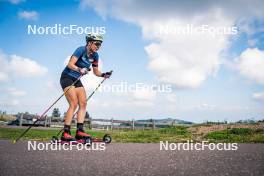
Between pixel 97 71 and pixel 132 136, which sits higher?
pixel 97 71

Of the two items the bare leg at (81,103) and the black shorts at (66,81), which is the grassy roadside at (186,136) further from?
the black shorts at (66,81)

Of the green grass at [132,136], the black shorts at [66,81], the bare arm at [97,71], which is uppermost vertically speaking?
the bare arm at [97,71]

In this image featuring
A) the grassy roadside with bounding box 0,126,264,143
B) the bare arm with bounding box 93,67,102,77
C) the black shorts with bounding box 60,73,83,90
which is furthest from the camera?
the grassy roadside with bounding box 0,126,264,143

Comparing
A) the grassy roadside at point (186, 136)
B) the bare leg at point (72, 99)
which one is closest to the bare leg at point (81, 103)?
the bare leg at point (72, 99)

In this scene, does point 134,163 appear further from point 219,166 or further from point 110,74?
point 110,74

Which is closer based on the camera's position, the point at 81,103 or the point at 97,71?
the point at 81,103

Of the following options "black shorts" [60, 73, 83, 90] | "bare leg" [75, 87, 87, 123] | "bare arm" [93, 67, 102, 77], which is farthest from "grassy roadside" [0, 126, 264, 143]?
"black shorts" [60, 73, 83, 90]

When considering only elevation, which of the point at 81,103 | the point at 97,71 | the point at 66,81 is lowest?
the point at 81,103

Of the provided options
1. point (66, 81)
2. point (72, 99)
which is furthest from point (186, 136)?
point (66, 81)

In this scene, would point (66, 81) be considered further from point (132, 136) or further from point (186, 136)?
point (186, 136)

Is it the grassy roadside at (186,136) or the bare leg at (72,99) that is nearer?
the bare leg at (72,99)

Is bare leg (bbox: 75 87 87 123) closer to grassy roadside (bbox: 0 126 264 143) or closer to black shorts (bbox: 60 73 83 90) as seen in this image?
black shorts (bbox: 60 73 83 90)

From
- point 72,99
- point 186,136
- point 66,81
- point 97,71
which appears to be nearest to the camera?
point 72,99

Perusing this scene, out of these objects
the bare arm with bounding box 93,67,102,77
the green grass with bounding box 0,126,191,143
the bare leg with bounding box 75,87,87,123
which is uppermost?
the bare arm with bounding box 93,67,102,77
